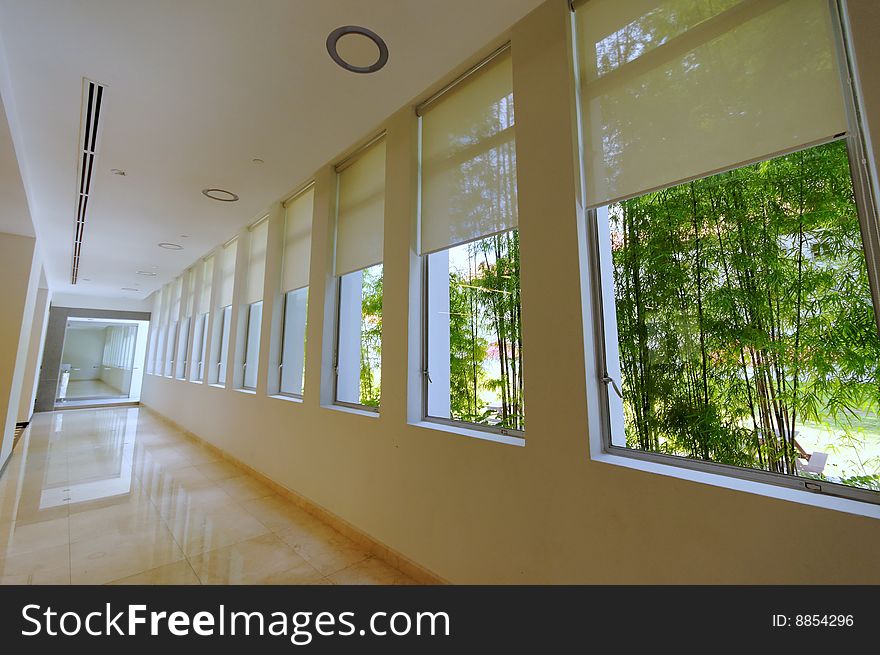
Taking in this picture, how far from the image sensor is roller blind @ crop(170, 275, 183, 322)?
8867mm

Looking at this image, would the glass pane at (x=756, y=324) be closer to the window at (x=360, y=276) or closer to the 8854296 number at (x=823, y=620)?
the 8854296 number at (x=823, y=620)

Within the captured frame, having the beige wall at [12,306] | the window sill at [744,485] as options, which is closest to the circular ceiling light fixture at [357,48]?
the window sill at [744,485]

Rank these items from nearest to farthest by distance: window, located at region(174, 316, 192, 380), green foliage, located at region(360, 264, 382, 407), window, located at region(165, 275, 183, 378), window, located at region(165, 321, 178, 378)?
green foliage, located at region(360, 264, 382, 407) → window, located at region(174, 316, 192, 380) → window, located at region(165, 275, 183, 378) → window, located at region(165, 321, 178, 378)

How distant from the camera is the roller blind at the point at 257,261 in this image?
5219 mm

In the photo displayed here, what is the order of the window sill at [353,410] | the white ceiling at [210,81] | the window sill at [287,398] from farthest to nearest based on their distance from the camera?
the window sill at [287,398], the window sill at [353,410], the white ceiling at [210,81]

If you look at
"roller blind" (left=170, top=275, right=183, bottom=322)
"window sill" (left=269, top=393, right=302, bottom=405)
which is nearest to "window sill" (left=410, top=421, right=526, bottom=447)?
"window sill" (left=269, top=393, right=302, bottom=405)

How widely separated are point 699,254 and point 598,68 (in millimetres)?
1136

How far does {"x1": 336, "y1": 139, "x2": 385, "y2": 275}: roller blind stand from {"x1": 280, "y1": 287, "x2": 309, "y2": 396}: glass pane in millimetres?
1135

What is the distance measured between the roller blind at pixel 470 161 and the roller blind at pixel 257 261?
319 centimetres

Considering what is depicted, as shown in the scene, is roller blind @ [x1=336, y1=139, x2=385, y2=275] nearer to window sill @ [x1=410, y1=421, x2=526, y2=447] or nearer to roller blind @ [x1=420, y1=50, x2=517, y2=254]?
roller blind @ [x1=420, y1=50, x2=517, y2=254]

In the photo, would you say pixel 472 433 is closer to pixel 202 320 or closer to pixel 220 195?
pixel 220 195

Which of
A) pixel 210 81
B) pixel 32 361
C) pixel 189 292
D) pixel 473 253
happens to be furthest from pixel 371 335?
pixel 32 361

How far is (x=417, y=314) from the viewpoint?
9.27 feet

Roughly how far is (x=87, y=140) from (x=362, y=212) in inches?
92.5
